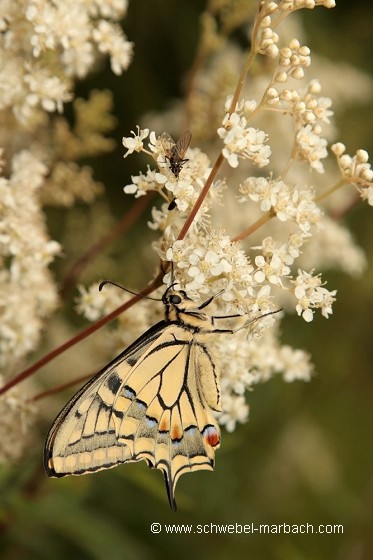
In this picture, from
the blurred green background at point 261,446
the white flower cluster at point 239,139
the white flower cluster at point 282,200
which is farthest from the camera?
the blurred green background at point 261,446

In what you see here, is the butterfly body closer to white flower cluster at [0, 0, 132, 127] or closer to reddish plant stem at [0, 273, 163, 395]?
reddish plant stem at [0, 273, 163, 395]

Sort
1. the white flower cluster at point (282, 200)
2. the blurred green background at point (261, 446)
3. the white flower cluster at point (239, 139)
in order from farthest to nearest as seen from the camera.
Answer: the blurred green background at point (261, 446), the white flower cluster at point (282, 200), the white flower cluster at point (239, 139)

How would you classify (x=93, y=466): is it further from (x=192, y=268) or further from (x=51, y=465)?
(x=192, y=268)

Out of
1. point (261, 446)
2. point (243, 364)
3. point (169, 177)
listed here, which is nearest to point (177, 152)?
point (169, 177)

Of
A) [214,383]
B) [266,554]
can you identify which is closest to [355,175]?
[214,383]

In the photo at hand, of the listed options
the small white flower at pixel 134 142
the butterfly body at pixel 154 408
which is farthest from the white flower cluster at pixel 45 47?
the butterfly body at pixel 154 408

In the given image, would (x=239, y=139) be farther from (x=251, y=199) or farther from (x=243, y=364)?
(x=243, y=364)

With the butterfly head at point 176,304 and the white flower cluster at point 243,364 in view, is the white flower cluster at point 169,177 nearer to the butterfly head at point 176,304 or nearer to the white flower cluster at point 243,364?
the butterfly head at point 176,304
